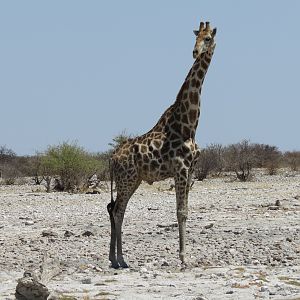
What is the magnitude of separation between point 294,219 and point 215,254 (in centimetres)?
437

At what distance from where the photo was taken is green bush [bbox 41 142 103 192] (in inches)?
1235

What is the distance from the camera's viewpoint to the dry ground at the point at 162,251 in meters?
8.95

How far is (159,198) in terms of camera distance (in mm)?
24688

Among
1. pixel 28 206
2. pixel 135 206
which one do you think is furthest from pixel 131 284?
pixel 28 206

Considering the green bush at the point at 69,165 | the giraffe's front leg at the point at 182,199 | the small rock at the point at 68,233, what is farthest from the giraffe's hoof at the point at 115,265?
the green bush at the point at 69,165

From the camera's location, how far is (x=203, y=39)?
38.2ft

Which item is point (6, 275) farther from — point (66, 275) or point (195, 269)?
point (195, 269)

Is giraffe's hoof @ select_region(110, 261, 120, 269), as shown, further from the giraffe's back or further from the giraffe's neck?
the giraffe's neck

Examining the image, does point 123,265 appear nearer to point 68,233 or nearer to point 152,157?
point 152,157

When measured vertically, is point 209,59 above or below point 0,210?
above

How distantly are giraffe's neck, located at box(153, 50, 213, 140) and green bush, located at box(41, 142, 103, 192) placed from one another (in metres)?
18.1

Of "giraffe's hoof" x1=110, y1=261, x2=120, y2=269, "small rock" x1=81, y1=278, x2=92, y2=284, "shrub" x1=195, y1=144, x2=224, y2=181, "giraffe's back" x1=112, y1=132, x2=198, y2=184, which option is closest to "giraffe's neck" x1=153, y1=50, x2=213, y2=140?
"giraffe's back" x1=112, y1=132, x2=198, y2=184

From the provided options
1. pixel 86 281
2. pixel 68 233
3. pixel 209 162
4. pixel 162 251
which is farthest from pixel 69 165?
pixel 86 281

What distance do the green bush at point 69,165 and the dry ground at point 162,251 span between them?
32.1ft
